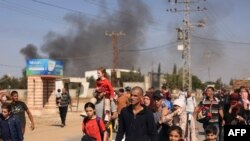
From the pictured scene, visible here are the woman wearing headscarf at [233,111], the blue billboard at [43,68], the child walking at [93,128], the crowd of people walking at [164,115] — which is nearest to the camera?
the crowd of people walking at [164,115]

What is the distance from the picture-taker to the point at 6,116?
949 cm

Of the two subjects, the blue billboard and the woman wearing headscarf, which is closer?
the woman wearing headscarf

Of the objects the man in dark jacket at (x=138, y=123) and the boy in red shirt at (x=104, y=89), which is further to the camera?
the boy in red shirt at (x=104, y=89)

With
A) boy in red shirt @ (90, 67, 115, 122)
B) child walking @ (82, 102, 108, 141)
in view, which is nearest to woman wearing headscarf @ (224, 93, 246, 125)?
boy in red shirt @ (90, 67, 115, 122)

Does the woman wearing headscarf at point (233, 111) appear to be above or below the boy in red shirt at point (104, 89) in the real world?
below

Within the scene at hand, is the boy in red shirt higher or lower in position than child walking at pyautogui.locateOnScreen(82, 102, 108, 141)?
higher

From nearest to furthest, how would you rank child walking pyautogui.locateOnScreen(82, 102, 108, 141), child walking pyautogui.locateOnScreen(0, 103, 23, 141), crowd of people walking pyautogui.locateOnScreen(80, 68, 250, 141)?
crowd of people walking pyautogui.locateOnScreen(80, 68, 250, 141) → child walking pyautogui.locateOnScreen(82, 102, 108, 141) → child walking pyautogui.locateOnScreen(0, 103, 23, 141)

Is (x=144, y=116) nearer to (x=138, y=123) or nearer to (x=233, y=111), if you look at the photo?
(x=138, y=123)

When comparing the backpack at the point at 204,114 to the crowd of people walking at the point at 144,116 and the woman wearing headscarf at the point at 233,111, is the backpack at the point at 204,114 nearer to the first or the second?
the crowd of people walking at the point at 144,116

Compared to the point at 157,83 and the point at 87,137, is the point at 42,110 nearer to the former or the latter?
the point at 157,83

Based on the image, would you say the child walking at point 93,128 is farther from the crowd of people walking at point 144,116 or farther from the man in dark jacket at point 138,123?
the man in dark jacket at point 138,123

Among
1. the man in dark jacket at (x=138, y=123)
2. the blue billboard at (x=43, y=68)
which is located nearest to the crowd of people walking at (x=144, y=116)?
the man in dark jacket at (x=138, y=123)

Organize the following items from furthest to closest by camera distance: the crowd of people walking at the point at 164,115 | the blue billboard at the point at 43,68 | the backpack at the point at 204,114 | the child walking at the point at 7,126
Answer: the blue billboard at the point at 43,68, the backpack at the point at 204,114, the child walking at the point at 7,126, the crowd of people walking at the point at 164,115

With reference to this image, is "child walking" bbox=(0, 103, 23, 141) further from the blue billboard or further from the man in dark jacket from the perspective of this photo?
the blue billboard
